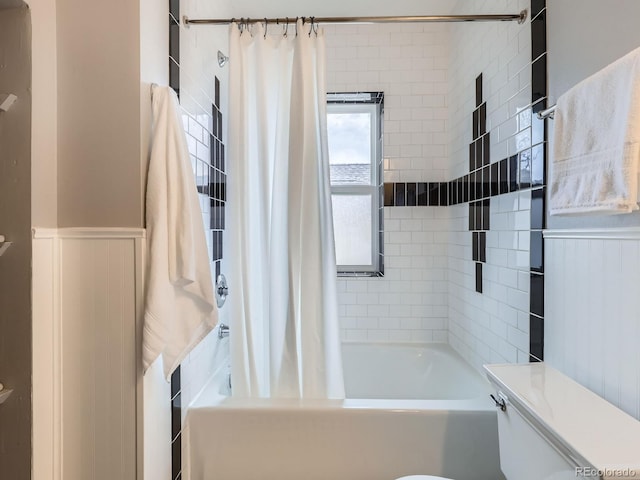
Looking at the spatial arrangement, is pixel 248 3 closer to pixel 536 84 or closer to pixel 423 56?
pixel 423 56

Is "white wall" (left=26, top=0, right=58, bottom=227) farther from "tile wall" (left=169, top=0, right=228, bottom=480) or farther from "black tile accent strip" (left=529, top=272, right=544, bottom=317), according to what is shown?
"black tile accent strip" (left=529, top=272, right=544, bottom=317)

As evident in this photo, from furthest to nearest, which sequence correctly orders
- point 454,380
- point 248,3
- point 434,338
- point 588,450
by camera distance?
point 434,338 < point 248,3 < point 454,380 < point 588,450

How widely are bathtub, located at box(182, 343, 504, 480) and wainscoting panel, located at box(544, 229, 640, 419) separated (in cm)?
47

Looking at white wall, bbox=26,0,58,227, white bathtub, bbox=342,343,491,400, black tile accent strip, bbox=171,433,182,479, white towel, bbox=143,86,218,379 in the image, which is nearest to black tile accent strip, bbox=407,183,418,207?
white bathtub, bbox=342,343,491,400

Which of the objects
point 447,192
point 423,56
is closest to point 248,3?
point 423,56

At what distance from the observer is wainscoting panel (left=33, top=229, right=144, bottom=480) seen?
4.02 feet

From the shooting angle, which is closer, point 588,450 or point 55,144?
point 588,450

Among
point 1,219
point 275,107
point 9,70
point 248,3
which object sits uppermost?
point 248,3

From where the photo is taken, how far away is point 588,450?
2.73 ft

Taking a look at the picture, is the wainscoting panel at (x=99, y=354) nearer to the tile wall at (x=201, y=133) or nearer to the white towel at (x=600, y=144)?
the tile wall at (x=201, y=133)

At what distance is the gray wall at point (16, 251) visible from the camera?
1.05 metres

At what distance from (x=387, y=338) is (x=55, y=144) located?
7.17 feet

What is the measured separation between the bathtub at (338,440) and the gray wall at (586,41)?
0.90 m

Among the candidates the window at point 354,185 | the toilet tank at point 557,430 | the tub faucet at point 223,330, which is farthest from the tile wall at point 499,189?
the tub faucet at point 223,330
